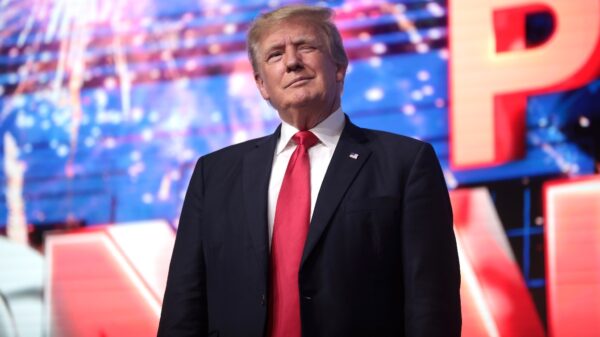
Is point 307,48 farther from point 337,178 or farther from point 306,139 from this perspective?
point 337,178

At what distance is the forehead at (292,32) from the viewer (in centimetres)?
186

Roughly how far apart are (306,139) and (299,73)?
147 millimetres

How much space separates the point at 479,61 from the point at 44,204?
1.65 m

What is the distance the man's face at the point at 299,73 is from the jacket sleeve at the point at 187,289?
0.32 meters

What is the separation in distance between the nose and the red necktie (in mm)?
203

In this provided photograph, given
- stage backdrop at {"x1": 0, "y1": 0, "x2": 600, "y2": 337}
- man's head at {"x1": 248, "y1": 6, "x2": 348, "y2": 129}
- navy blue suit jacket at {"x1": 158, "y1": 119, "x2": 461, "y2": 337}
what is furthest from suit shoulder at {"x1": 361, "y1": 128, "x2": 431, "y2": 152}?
stage backdrop at {"x1": 0, "y1": 0, "x2": 600, "y2": 337}

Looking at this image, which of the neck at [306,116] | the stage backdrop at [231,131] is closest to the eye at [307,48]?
the neck at [306,116]

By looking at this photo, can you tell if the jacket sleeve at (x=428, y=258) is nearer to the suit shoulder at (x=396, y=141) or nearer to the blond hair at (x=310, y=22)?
the suit shoulder at (x=396, y=141)

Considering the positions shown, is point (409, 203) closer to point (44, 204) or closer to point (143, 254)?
point (143, 254)

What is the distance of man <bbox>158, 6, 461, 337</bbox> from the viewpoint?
1.68 m

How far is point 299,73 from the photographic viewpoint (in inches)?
72.3

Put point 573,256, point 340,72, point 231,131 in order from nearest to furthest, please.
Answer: point 340,72 < point 573,256 < point 231,131

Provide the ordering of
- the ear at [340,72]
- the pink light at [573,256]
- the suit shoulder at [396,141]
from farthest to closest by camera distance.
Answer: the pink light at [573,256] → the ear at [340,72] → the suit shoulder at [396,141]

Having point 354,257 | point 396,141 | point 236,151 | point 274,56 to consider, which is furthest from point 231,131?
point 354,257
